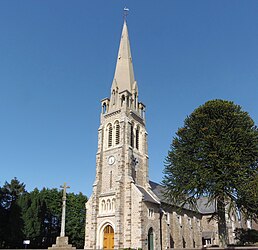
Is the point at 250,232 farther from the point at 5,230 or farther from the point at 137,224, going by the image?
the point at 5,230

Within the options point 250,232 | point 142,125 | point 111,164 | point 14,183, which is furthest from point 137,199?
point 14,183

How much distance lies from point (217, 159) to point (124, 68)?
25527 millimetres

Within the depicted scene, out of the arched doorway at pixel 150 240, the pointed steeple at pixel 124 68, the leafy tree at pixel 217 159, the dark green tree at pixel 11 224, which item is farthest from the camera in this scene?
the pointed steeple at pixel 124 68

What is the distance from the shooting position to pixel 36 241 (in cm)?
4606

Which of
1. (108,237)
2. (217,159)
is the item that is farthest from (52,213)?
(217,159)

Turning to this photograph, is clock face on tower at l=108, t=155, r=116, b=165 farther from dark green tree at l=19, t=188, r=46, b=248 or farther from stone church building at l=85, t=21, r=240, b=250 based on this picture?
dark green tree at l=19, t=188, r=46, b=248

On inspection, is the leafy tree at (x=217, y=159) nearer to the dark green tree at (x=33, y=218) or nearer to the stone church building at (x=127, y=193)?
the stone church building at (x=127, y=193)

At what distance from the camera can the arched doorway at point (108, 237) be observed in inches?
1431

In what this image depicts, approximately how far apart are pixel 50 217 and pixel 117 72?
2897cm

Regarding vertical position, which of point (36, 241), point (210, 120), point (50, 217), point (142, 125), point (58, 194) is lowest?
point (36, 241)

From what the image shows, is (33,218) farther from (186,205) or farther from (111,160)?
(186,205)

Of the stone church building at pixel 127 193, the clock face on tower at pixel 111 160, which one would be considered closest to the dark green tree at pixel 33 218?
the stone church building at pixel 127 193

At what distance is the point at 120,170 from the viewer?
126ft

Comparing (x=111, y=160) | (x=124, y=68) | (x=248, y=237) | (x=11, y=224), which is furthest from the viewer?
(x=124, y=68)
